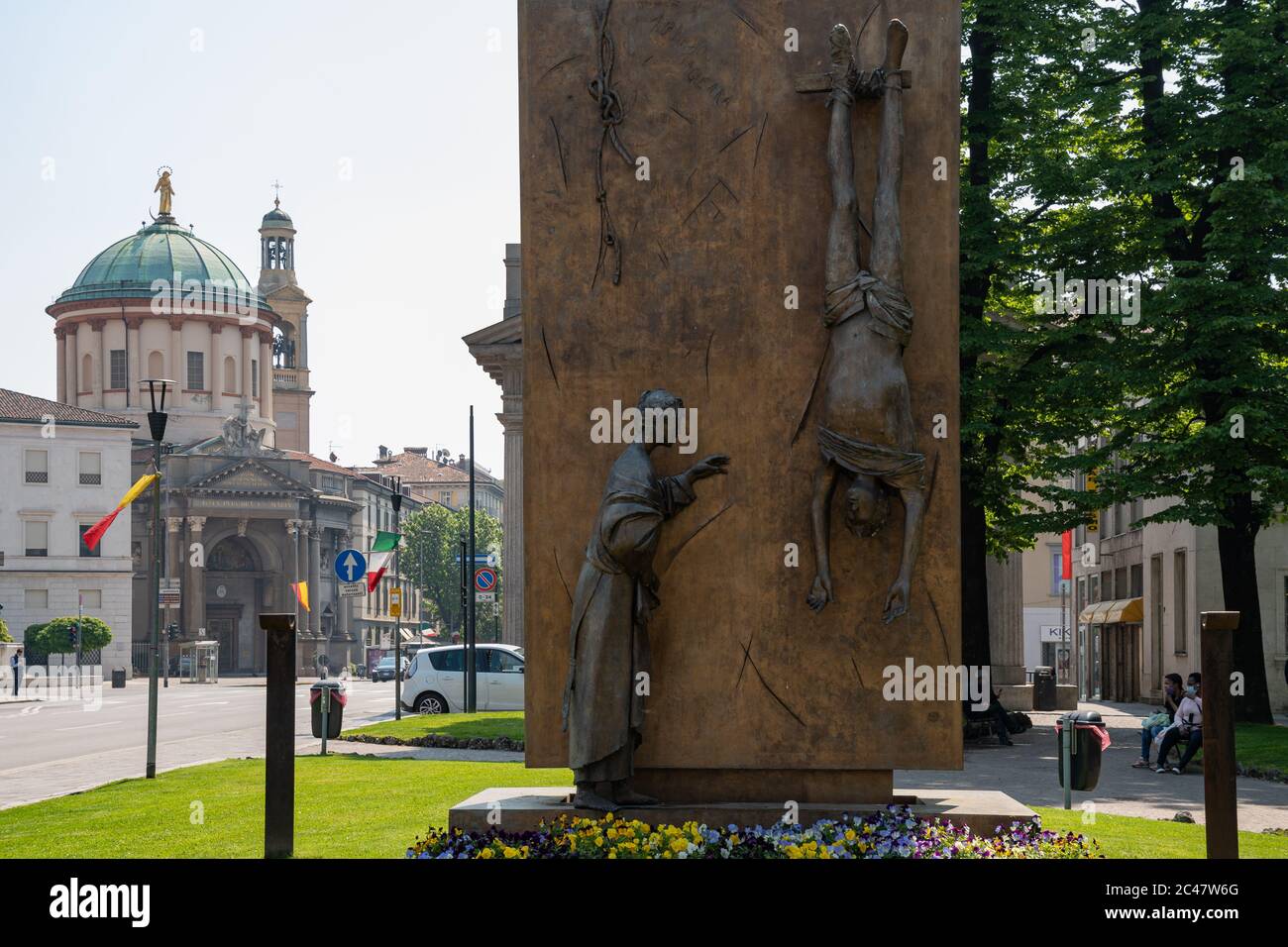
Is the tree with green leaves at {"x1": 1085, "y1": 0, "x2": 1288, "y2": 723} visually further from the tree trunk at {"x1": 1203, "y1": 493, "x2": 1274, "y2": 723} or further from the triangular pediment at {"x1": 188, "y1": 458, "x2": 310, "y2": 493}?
the triangular pediment at {"x1": 188, "y1": 458, "x2": 310, "y2": 493}

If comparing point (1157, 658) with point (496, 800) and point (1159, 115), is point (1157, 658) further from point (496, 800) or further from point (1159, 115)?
point (496, 800)

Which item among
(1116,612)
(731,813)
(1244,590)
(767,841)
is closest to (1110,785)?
(1244,590)

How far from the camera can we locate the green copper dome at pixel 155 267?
115 m

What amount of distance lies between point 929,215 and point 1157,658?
141ft

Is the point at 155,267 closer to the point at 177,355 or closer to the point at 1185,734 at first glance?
the point at 177,355

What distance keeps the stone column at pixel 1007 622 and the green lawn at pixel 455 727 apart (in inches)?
477

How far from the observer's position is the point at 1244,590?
29.6 metres

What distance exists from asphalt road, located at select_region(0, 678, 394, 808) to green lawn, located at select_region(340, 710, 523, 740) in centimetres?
149

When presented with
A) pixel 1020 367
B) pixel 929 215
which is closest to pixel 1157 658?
pixel 1020 367

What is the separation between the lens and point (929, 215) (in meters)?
10.1

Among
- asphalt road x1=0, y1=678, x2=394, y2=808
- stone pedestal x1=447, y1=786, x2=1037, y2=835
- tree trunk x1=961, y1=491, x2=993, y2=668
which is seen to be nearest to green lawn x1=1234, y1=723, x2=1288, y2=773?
tree trunk x1=961, y1=491, x2=993, y2=668

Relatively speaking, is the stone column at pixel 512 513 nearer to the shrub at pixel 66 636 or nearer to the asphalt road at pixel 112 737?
the asphalt road at pixel 112 737

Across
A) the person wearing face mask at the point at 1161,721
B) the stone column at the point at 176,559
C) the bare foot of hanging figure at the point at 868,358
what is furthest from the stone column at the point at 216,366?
the bare foot of hanging figure at the point at 868,358

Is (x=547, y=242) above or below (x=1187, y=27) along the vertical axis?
below
